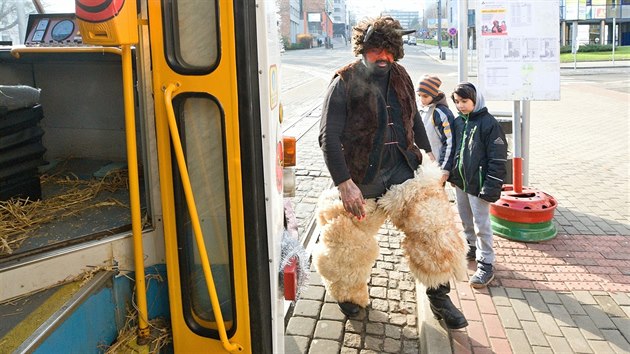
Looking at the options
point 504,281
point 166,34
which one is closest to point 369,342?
point 504,281

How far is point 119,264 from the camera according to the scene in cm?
216

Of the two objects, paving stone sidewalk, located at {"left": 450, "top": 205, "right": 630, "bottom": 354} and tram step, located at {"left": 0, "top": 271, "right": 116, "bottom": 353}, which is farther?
paving stone sidewalk, located at {"left": 450, "top": 205, "right": 630, "bottom": 354}

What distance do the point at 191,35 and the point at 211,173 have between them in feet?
1.66

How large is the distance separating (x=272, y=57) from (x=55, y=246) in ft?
3.67

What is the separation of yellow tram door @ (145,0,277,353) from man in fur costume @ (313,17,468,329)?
1354 mm

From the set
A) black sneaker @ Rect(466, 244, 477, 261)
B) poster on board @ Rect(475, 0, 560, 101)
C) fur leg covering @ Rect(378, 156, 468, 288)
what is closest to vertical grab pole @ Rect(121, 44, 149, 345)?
fur leg covering @ Rect(378, 156, 468, 288)

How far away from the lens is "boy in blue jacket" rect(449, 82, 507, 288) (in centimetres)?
432

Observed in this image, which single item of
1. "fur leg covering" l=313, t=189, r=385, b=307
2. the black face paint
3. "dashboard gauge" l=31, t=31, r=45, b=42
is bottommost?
"fur leg covering" l=313, t=189, r=385, b=307

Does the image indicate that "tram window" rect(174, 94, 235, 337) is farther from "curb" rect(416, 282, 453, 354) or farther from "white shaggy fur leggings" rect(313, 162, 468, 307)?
"curb" rect(416, 282, 453, 354)

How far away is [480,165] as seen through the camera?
14.5 ft

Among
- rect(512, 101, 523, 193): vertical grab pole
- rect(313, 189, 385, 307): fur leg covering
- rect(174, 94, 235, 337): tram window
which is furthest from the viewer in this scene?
rect(512, 101, 523, 193): vertical grab pole

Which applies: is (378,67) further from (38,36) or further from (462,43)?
(462,43)

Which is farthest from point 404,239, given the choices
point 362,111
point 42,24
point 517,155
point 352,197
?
point 42,24

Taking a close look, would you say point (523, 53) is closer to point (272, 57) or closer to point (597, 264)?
point (597, 264)
